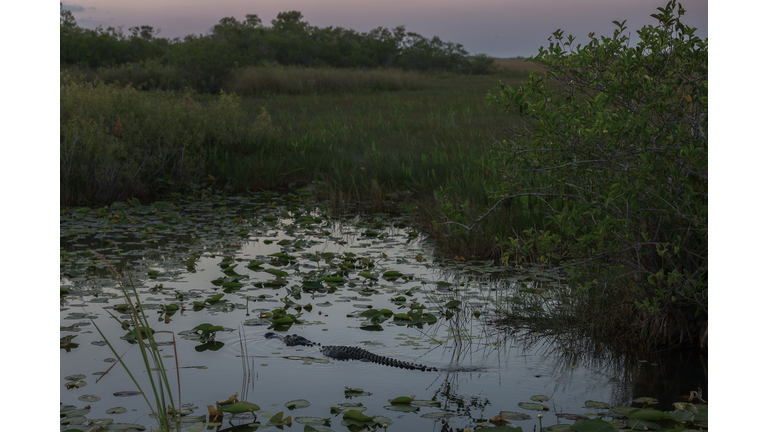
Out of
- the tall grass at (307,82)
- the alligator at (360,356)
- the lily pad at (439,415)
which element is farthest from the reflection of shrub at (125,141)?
the tall grass at (307,82)

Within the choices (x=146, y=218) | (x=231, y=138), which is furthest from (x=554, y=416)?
(x=231, y=138)

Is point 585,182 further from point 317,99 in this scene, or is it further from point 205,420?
point 317,99

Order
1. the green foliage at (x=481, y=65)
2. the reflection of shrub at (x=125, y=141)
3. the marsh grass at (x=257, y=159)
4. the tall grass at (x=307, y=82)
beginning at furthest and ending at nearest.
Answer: the green foliage at (x=481, y=65) < the tall grass at (x=307, y=82) < the reflection of shrub at (x=125, y=141) < the marsh grass at (x=257, y=159)

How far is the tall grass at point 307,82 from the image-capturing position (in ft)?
84.7

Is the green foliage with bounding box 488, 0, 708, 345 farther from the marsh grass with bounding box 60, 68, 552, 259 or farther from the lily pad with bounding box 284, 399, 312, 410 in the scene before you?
the marsh grass with bounding box 60, 68, 552, 259

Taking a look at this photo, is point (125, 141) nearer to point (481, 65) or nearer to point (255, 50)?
point (255, 50)

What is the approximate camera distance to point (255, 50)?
39.9 m

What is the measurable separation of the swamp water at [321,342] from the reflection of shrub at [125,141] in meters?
2.08

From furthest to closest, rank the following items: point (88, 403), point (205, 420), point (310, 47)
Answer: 1. point (310, 47)
2. point (88, 403)
3. point (205, 420)

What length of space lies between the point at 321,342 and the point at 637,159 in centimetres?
224

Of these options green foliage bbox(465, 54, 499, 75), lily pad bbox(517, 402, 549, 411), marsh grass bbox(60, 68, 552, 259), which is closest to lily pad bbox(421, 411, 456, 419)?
lily pad bbox(517, 402, 549, 411)

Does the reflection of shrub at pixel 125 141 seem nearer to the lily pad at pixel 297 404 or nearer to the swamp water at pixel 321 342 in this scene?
the swamp water at pixel 321 342

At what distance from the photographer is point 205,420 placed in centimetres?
320

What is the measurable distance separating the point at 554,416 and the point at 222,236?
5.16 m
